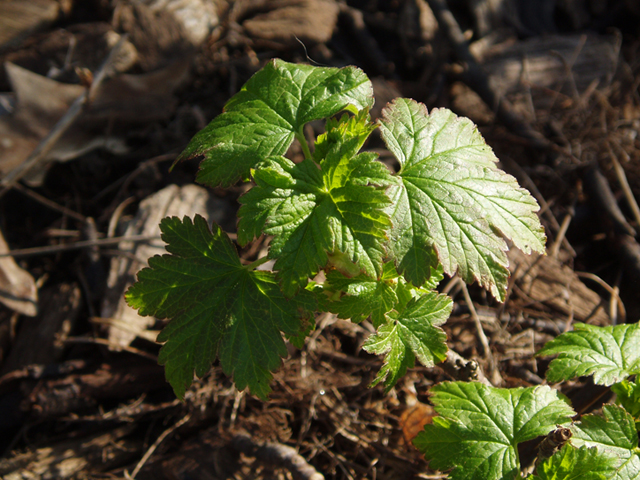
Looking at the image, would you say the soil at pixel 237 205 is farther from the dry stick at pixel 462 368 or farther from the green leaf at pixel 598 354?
the green leaf at pixel 598 354

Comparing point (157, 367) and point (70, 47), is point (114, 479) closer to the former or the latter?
point (157, 367)

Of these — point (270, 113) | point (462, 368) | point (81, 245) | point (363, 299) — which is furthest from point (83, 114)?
point (462, 368)

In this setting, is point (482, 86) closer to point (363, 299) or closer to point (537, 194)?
point (537, 194)

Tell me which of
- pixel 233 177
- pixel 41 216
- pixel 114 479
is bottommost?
pixel 114 479

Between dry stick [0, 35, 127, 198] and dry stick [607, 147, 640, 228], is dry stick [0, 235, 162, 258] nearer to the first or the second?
dry stick [0, 35, 127, 198]

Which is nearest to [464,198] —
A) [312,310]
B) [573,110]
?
[312,310]

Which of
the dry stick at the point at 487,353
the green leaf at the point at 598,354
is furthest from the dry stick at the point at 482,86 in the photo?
the green leaf at the point at 598,354
